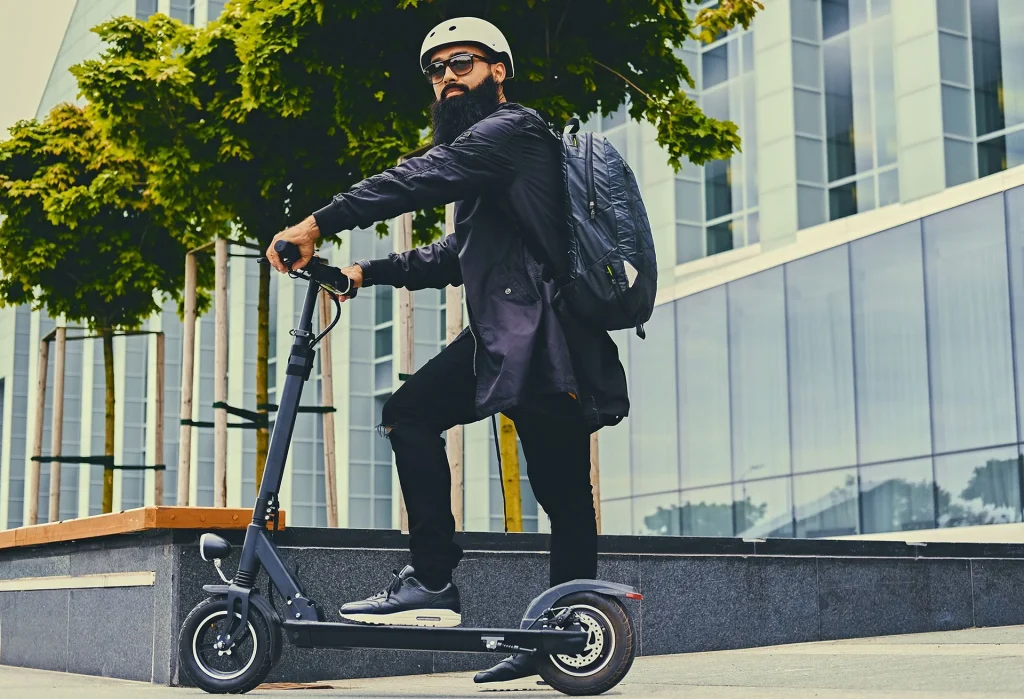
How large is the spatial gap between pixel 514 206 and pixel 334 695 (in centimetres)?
171

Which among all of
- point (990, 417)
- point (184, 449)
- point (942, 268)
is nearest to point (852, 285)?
point (942, 268)

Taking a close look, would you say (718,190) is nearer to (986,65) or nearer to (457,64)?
(986,65)

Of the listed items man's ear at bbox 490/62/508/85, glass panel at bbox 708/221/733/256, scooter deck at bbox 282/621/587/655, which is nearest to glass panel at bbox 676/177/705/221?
glass panel at bbox 708/221/733/256

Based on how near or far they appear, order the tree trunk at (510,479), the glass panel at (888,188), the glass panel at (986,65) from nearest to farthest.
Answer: the tree trunk at (510,479)
the glass panel at (986,65)
the glass panel at (888,188)

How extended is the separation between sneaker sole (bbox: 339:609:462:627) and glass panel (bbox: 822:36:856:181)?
21.9m

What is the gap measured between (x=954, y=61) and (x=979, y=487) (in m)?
6.78

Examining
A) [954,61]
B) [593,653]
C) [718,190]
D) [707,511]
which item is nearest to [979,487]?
[707,511]

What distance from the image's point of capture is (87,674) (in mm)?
6434

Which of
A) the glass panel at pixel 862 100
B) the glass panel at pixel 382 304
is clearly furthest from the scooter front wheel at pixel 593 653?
the glass panel at pixel 382 304

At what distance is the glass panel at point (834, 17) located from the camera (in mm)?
25266

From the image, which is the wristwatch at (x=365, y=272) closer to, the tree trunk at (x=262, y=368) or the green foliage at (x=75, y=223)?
the tree trunk at (x=262, y=368)

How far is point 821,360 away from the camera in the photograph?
82.0 feet

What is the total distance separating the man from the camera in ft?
14.0

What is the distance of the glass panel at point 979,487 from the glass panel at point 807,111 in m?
6.48
